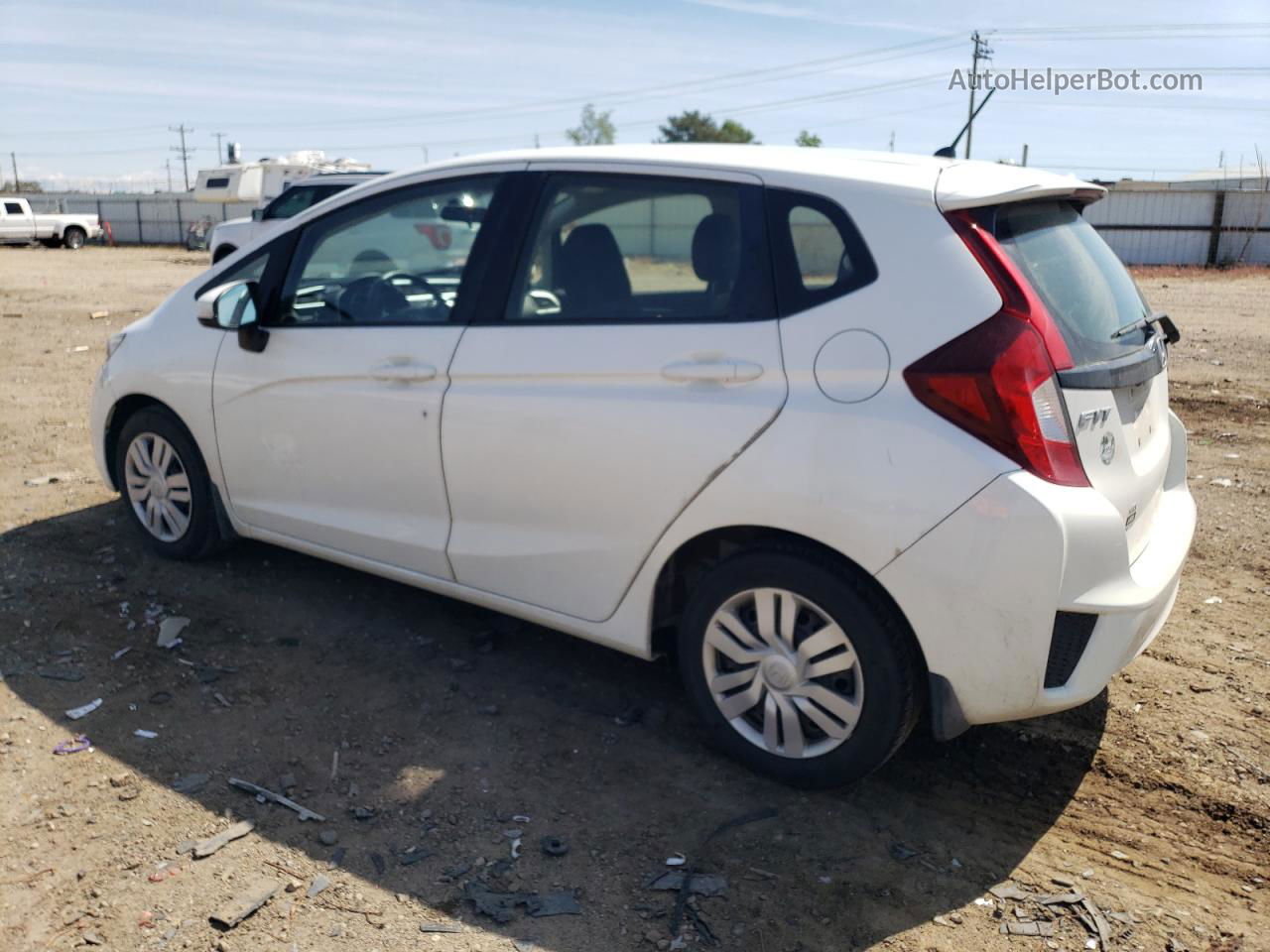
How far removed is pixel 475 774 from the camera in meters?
3.58

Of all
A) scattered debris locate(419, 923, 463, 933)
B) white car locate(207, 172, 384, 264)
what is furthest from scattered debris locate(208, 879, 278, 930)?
white car locate(207, 172, 384, 264)

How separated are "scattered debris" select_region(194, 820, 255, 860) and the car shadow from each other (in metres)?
0.03

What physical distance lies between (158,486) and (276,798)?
225 cm

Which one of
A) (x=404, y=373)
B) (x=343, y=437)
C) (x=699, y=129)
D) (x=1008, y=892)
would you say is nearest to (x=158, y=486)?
(x=343, y=437)

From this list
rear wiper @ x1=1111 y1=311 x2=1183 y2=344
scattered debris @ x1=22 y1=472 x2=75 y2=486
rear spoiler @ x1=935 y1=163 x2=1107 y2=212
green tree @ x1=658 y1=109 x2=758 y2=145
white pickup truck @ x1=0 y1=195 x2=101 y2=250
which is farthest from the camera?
green tree @ x1=658 y1=109 x2=758 y2=145

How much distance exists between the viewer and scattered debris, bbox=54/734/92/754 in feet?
12.1

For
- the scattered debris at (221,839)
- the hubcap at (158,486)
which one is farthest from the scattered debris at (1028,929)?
the hubcap at (158,486)

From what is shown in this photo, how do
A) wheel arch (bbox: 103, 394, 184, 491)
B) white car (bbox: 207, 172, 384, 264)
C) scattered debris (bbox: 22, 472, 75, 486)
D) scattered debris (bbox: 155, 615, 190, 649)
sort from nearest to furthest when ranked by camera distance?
scattered debris (bbox: 155, 615, 190, 649), wheel arch (bbox: 103, 394, 184, 491), scattered debris (bbox: 22, 472, 75, 486), white car (bbox: 207, 172, 384, 264)

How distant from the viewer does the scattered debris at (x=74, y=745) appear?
12.1ft

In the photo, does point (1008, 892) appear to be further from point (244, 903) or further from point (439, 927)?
point (244, 903)

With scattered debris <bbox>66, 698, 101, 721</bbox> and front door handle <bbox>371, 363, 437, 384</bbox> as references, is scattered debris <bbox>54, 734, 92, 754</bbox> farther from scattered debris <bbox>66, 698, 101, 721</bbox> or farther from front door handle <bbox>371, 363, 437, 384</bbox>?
front door handle <bbox>371, 363, 437, 384</bbox>

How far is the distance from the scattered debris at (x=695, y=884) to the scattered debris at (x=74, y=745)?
1987 millimetres

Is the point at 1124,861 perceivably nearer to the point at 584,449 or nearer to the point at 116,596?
the point at 584,449

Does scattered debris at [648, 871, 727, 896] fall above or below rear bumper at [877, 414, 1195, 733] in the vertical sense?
below
